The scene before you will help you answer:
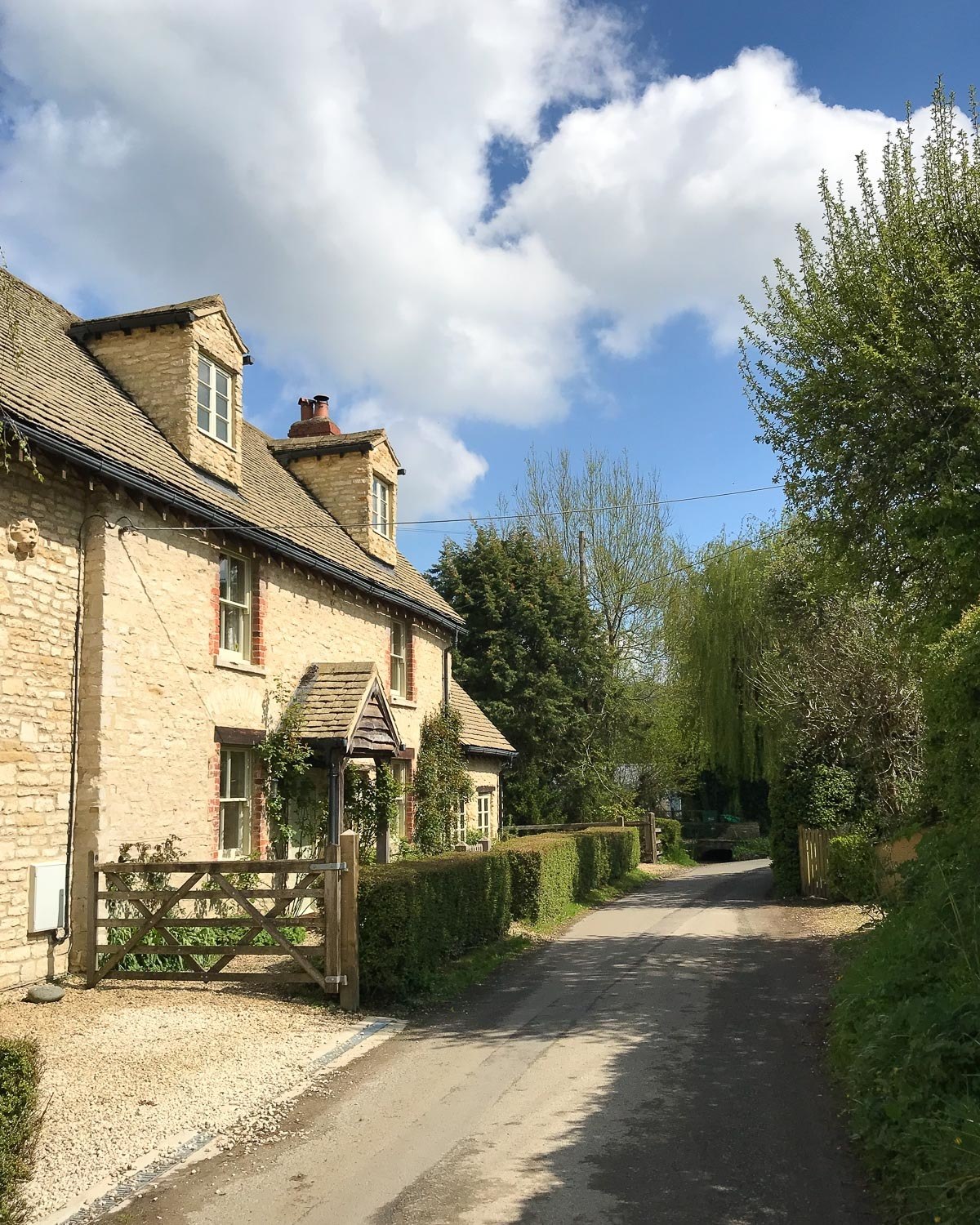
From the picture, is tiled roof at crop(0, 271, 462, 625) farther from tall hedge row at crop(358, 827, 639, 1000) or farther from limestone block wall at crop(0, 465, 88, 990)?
tall hedge row at crop(358, 827, 639, 1000)

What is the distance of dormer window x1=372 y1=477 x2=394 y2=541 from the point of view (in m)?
21.3

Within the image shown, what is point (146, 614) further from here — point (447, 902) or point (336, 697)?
point (447, 902)

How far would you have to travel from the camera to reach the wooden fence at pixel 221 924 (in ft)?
33.6

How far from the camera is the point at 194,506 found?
13.5 meters

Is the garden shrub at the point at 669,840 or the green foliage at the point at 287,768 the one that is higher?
the green foliage at the point at 287,768

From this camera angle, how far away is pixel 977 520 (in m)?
9.95

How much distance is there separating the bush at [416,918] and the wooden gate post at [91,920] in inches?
119

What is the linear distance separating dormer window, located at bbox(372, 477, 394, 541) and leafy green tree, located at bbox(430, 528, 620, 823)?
9.62 m

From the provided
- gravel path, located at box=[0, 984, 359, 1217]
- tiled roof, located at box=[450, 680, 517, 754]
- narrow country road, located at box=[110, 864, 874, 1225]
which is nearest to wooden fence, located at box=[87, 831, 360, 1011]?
gravel path, located at box=[0, 984, 359, 1217]

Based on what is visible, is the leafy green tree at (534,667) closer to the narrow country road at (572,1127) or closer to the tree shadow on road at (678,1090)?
the tree shadow on road at (678,1090)

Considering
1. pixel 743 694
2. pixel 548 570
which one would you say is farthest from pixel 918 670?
pixel 743 694

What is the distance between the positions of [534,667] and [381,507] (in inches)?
432

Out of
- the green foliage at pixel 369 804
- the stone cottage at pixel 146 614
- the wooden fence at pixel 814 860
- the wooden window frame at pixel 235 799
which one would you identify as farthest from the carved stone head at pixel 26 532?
the wooden fence at pixel 814 860

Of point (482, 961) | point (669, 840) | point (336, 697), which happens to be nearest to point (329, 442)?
point (336, 697)
